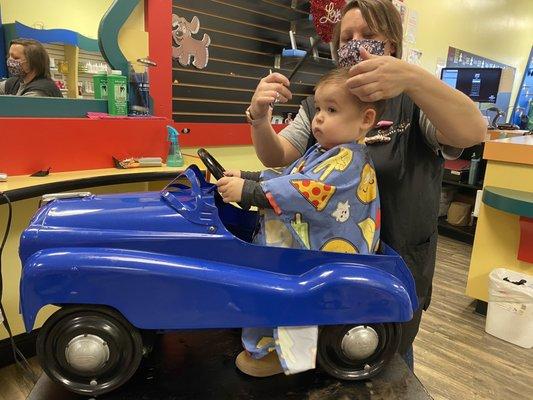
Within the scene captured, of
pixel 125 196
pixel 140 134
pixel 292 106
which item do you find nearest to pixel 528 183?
pixel 292 106

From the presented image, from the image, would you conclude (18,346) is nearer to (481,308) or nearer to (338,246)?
(338,246)

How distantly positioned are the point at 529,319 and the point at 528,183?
81 cm

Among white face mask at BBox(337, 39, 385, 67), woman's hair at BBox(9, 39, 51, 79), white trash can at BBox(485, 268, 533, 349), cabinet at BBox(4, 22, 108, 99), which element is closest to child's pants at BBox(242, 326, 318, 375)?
white face mask at BBox(337, 39, 385, 67)

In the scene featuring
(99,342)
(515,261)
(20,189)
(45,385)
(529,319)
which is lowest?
(529,319)

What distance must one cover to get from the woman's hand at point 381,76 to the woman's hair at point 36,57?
1.91 m

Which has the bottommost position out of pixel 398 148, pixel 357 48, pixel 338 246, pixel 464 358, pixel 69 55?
pixel 464 358

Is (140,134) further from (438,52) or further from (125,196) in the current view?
(438,52)

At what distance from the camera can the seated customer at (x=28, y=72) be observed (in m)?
1.91

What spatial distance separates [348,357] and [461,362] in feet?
5.65

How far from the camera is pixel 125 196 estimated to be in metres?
0.96

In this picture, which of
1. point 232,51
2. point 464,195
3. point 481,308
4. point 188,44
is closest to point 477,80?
point 464,195

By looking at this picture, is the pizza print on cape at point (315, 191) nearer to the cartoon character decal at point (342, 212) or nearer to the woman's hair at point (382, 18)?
the cartoon character decal at point (342, 212)

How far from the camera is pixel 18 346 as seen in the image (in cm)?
204

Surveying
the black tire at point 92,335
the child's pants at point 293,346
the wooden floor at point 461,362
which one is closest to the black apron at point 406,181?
the child's pants at point 293,346
